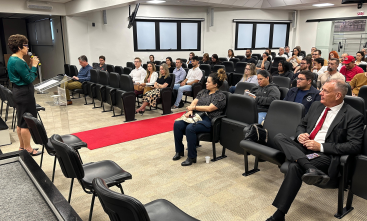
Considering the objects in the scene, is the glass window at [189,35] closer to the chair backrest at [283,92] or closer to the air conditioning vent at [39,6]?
the air conditioning vent at [39,6]

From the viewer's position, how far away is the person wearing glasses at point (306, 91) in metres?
3.44

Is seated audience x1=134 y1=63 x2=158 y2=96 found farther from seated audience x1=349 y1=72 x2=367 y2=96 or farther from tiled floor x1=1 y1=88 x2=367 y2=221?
seated audience x1=349 y1=72 x2=367 y2=96

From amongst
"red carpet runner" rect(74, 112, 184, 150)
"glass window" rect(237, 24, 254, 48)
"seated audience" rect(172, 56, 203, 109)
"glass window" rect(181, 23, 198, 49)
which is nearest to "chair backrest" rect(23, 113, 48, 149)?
"red carpet runner" rect(74, 112, 184, 150)

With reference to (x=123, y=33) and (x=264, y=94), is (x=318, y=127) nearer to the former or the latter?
(x=264, y=94)

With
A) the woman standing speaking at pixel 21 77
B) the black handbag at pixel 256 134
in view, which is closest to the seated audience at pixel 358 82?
the black handbag at pixel 256 134

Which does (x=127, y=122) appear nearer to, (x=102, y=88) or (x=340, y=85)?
(x=102, y=88)

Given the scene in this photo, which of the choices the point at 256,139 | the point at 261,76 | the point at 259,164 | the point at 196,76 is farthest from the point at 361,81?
the point at 196,76

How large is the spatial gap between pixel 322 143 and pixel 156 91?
4115 mm

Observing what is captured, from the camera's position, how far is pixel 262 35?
13781mm

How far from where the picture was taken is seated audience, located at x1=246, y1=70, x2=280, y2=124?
150 inches

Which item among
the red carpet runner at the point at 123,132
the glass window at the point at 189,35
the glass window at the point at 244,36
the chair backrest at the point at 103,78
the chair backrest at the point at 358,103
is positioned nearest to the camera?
the chair backrest at the point at 358,103

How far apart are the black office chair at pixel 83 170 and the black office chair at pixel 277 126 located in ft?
4.42

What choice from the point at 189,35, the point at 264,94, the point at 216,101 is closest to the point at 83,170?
the point at 216,101

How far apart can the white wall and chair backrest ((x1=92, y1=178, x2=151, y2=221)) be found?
9413mm
